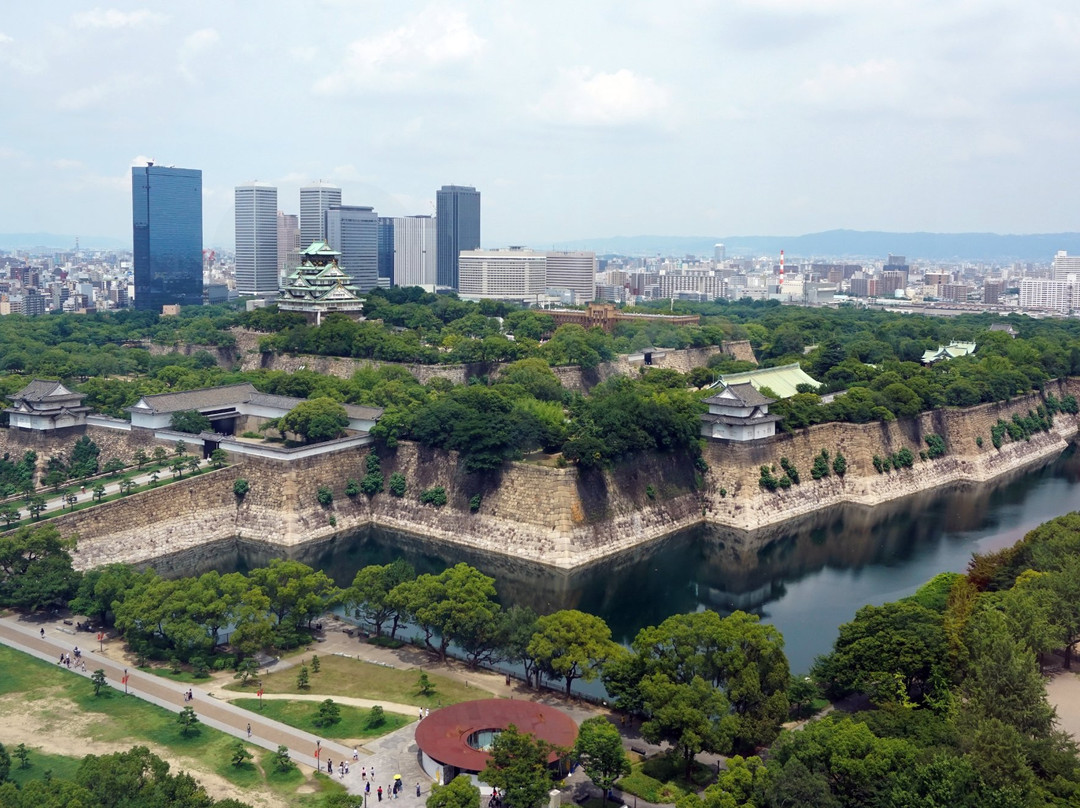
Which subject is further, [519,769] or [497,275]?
[497,275]

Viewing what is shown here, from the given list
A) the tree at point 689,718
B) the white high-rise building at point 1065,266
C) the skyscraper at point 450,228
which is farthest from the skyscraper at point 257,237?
the white high-rise building at point 1065,266

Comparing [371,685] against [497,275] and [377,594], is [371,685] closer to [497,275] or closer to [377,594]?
[377,594]

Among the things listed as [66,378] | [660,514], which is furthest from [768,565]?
[66,378]

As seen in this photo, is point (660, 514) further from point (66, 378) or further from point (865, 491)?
point (66, 378)

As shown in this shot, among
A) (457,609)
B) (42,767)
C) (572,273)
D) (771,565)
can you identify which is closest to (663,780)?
(457,609)

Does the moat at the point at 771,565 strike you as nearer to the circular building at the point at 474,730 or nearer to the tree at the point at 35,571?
the tree at the point at 35,571
